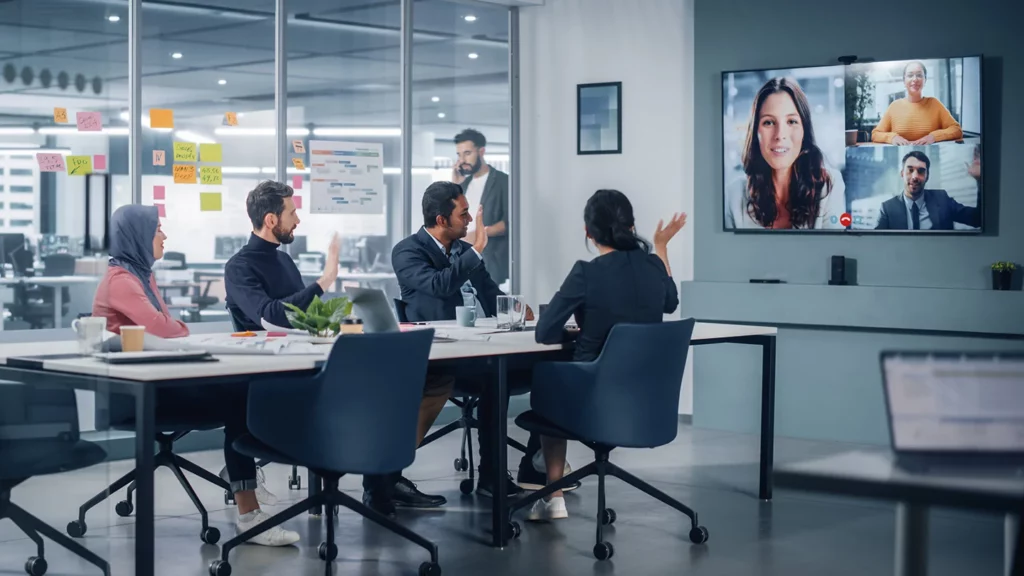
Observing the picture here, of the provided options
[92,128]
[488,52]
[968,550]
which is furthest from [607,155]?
[92,128]

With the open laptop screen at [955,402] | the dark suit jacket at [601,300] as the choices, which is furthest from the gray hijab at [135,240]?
the open laptop screen at [955,402]

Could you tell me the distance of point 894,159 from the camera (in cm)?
612

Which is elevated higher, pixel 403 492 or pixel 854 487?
pixel 854 487

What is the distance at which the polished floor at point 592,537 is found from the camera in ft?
12.6

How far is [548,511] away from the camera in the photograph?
15.0 feet

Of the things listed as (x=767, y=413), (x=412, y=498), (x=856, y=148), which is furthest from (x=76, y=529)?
(x=856, y=148)

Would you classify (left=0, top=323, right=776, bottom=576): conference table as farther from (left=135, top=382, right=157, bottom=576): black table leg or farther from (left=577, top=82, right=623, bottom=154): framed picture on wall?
(left=577, top=82, right=623, bottom=154): framed picture on wall

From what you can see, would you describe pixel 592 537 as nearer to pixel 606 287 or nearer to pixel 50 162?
pixel 606 287

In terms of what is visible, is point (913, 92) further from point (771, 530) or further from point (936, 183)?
point (771, 530)

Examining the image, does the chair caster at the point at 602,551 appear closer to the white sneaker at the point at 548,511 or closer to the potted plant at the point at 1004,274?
the white sneaker at the point at 548,511

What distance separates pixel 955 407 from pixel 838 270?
179 inches

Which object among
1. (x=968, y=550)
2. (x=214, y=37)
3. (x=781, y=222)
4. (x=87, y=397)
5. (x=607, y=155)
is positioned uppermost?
(x=214, y=37)

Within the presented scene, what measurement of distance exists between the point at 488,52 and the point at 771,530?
419cm

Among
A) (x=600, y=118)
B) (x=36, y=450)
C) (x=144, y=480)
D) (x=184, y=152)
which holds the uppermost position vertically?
(x=600, y=118)
